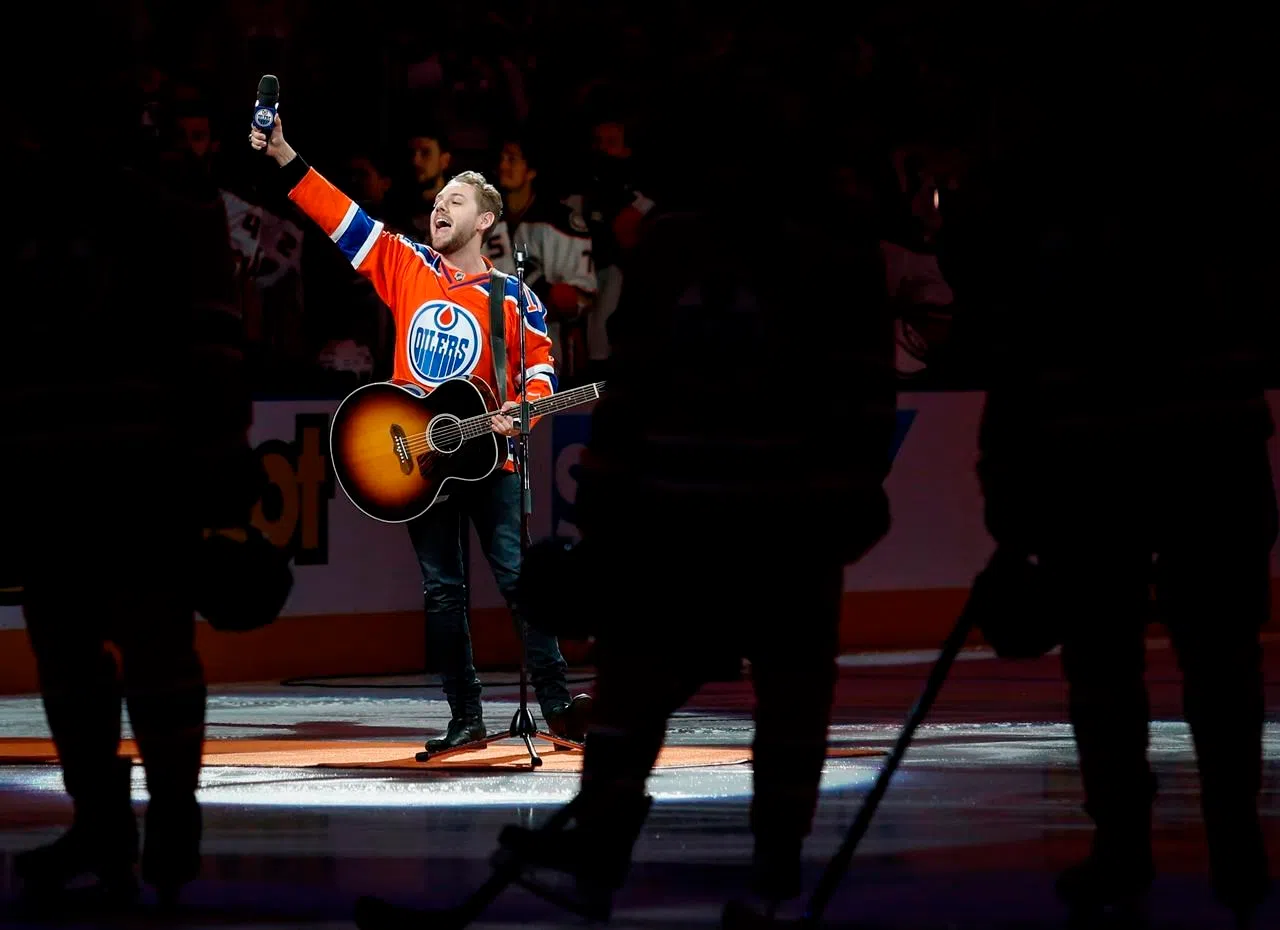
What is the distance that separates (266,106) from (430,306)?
97 cm

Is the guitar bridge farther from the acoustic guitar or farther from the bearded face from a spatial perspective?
the bearded face

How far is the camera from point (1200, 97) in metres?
5.61

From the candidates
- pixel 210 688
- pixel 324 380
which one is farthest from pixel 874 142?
pixel 210 688

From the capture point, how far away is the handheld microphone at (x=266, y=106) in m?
8.91

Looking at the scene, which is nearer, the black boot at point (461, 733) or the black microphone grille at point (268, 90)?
the black microphone grille at point (268, 90)

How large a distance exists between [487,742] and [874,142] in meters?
7.34

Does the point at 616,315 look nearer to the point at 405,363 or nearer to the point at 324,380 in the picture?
the point at 405,363

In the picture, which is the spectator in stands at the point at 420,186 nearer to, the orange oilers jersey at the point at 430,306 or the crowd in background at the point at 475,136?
the crowd in background at the point at 475,136

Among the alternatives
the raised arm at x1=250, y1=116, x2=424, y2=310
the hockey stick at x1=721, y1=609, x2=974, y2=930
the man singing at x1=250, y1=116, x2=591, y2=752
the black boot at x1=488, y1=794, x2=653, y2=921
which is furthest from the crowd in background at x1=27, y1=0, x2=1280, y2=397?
the black boot at x1=488, y1=794, x2=653, y2=921

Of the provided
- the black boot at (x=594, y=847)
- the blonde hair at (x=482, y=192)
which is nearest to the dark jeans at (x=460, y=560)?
the blonde hair at (x=482, y=192)

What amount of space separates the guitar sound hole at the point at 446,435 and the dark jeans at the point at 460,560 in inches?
6.0

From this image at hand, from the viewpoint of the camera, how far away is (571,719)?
930cm

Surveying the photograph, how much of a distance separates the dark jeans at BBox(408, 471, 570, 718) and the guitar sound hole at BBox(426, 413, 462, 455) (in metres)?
0.15

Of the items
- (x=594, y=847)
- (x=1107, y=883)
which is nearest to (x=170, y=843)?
(x=594, y=847)
